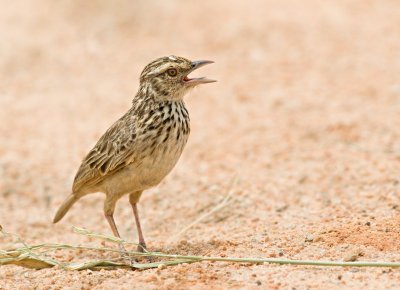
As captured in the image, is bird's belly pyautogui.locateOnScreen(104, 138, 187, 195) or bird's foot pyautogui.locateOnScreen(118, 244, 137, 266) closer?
bird's foot pyautogui.locateOnScreen(118, 244, 137, 266)

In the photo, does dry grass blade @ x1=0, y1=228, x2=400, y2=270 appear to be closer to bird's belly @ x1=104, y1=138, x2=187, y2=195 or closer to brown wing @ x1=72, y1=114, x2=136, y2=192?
bird's belly @ x1=104, y1=138, x2=187, y2=195

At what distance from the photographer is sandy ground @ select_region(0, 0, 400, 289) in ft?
19.4

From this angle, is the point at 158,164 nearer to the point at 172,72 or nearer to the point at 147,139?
the point at 147,139

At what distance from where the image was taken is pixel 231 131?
409 inches

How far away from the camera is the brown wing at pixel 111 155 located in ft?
20.6

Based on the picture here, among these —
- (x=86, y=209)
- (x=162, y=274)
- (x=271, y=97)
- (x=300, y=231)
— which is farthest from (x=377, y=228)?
(x=271, y=97)

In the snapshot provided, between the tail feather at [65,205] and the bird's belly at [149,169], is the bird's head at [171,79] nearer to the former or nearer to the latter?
the bird's belly at [149,169]

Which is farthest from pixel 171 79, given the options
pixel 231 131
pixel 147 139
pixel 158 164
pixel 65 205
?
pixel 231 131

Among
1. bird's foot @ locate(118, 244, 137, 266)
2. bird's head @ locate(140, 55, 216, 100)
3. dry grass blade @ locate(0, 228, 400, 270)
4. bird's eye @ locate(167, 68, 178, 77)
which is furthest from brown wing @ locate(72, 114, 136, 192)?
dry grass blade @ locate(0, 228, 400, 270)

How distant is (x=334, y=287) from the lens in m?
4.96

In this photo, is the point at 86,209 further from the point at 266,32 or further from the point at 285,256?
the point at 266,32

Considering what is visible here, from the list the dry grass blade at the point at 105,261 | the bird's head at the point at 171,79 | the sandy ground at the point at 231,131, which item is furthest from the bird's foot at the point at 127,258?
the bird's head at the point at 171,79

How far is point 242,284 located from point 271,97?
6.64 metres

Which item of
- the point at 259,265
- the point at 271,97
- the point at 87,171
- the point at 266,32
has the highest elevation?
the point at 266,32
